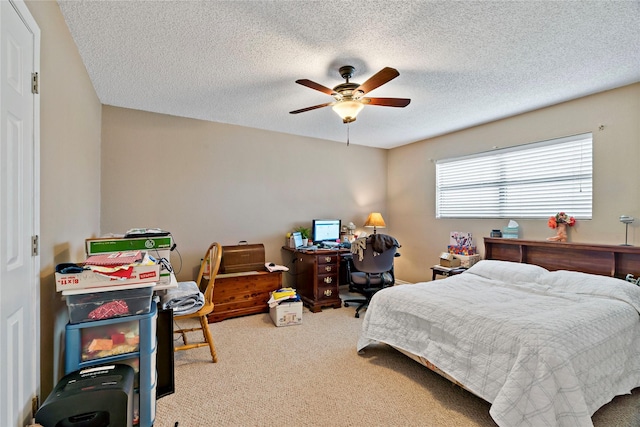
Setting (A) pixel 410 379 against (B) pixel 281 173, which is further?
(B) pixel 281 173

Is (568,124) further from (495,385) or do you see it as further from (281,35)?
(281,35)

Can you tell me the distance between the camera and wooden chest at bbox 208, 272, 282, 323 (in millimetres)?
3469

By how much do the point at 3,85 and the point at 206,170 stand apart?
9.10ft

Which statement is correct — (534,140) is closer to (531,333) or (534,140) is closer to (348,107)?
(348,107)

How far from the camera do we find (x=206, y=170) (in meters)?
3.85

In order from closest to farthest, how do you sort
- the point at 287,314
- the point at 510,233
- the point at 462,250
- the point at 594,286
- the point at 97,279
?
the point at 97,279, the point at 594,286, the point at 287,314, the point at 510,233, the point at 462,250

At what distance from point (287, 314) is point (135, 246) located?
5.85ft

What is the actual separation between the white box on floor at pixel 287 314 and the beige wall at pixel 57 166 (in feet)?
6.25

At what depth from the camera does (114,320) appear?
1517 millimetres

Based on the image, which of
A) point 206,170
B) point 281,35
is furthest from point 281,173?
point 281,35

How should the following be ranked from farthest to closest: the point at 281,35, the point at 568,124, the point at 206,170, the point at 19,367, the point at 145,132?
the point at 206,170 < the point at 145,132 < the point at 568,124 < the point at 281,35 < the point at 19,367

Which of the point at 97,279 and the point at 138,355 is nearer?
the point at 97,279

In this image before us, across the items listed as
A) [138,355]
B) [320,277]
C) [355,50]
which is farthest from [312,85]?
[320,277]

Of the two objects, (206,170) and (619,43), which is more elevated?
(619,43)
